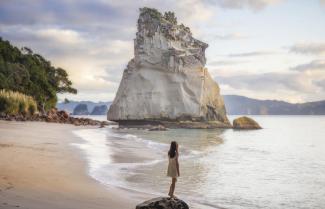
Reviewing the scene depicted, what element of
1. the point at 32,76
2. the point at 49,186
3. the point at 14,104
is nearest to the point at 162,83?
the point at 32,76

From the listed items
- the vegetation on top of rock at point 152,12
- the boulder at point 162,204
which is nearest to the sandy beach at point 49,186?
the boulder at point 162,204

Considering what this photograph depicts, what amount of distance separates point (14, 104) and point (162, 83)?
3673 cm

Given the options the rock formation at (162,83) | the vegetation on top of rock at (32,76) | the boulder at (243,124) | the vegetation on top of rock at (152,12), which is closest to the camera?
the vegetation on top of rock at (32,76)

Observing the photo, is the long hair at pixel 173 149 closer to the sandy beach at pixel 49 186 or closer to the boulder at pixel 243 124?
the sandy beach at pixel 49 186

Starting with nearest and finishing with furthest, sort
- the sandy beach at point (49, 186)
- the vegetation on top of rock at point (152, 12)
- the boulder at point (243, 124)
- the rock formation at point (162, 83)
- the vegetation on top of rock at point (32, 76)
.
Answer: the sandy beach at point (49, 186)
the vegetation on top of rock at point (32, 76)
the rock formation at point (162, 83)
the vegetation on top of rock at point (152, 12)
the boulder at point (243, 124)

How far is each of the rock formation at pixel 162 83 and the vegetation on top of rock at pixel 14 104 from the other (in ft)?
94.5

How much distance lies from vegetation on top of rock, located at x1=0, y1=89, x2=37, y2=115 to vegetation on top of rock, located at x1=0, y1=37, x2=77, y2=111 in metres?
3.18

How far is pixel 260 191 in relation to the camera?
13.3 meters

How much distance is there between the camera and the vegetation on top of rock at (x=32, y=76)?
45353mm

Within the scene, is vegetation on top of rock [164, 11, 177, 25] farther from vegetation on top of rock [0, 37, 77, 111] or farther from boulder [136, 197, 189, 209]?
boulder [136, 197, 189, 209]

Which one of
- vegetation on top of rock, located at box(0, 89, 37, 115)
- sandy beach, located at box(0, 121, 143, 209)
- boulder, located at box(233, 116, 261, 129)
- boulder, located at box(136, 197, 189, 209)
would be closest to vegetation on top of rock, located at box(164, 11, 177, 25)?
boulder, located at box(233, 116, 261, 129)

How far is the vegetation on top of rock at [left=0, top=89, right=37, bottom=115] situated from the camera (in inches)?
1423

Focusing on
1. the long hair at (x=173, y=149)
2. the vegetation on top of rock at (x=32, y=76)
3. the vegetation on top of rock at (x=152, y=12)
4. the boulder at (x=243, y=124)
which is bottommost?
the long hair at (x=173, y=149)

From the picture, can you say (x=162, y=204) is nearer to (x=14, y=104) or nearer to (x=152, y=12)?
(x=14, y=104)
